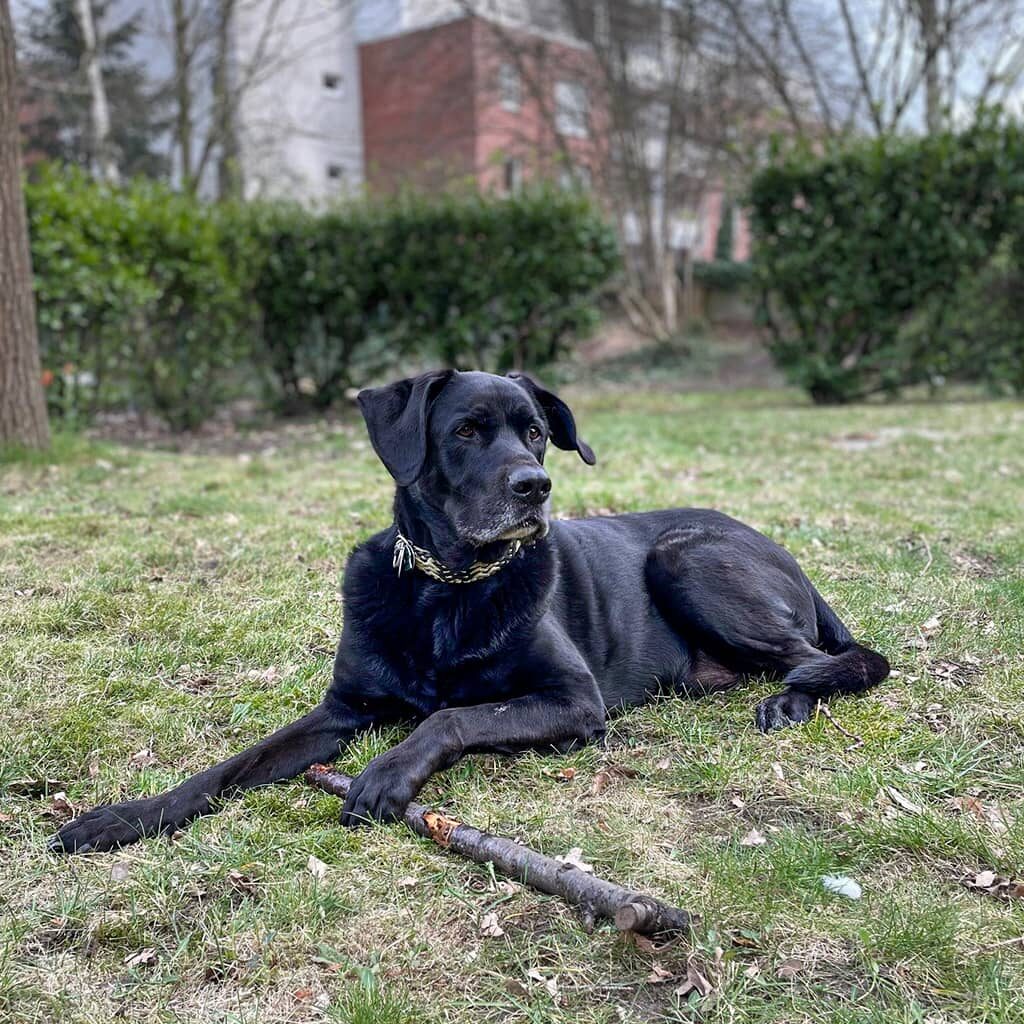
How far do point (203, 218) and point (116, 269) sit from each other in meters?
1.54

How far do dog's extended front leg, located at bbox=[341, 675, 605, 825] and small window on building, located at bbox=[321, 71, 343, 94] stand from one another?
1121 inches

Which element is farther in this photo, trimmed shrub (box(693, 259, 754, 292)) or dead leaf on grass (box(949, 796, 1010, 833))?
trimmed shrub (box(693, 259, 754, 292))

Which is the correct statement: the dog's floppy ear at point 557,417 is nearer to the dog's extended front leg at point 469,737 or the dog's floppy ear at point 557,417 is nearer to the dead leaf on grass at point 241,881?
the dog's extended front leg at point 469,737

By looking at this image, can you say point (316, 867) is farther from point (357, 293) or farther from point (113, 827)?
point (357, 293)

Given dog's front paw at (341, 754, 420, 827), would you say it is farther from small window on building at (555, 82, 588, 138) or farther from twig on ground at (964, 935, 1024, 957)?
small window on building at (555, 82, 588, 138)

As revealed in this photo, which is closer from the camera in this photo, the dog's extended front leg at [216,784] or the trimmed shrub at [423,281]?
the dog's extended front leg at [216,784]

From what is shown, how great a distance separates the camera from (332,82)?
1137 inches

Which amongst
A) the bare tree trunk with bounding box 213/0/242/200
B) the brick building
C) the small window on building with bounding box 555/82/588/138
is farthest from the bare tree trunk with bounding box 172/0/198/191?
the small window on building with bounding box 555/82/588/138

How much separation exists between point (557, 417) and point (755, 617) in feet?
3.47

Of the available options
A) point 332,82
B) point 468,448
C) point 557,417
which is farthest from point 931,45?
point 468,448

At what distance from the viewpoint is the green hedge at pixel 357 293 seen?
10844 mm

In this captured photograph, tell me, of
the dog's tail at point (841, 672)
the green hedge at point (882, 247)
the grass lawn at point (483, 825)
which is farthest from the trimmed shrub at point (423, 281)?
the dog's tail at point (841, 672)

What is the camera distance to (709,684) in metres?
3.96

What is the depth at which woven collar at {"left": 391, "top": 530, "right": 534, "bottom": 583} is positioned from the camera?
339cm
